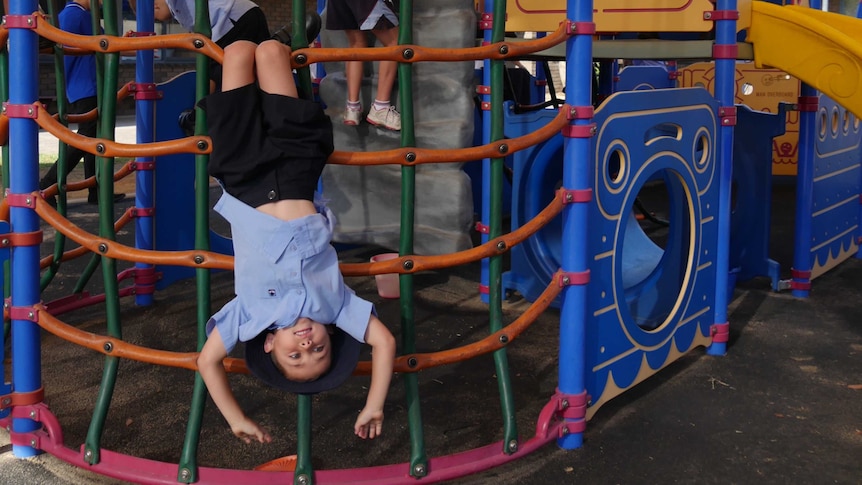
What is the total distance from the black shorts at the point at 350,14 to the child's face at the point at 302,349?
2594mm

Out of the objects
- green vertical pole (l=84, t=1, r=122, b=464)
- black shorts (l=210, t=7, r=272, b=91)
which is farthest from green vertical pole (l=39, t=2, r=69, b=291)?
green vertical pole (l=84, t=1, r=122, b=464)

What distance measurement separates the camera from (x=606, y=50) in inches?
184

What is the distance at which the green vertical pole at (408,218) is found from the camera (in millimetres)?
2744

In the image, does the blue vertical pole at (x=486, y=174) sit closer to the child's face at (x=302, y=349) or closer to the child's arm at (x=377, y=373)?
the child's arm at (x=377, y=373)

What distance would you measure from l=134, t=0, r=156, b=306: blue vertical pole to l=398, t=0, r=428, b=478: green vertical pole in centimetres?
231

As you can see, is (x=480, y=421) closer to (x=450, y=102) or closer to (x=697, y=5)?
(x=450, y=102)

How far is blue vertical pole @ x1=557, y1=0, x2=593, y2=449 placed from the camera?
2982mm

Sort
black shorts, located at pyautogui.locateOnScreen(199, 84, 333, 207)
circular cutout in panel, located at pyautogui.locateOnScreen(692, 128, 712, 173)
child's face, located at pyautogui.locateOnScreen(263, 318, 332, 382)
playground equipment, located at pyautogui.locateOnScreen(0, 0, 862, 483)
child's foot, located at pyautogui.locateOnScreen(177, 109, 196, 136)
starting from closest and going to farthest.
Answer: child's face, located at pyautogui.locateOnScreen(263, 318, 332, 382) < black shorts, located at pyautogui.locateOnScreen(199, 84, 333, 207) < playground equipment, located at pyautogui.locateOnScreen(0, 0, 862, 483) < circular cutout in panel, located at pyautogui.locateOnScreen(692, 128, 712, 173) < child's foot, located at pyautogui.locateOnScreen(177, 109, 196, 136)

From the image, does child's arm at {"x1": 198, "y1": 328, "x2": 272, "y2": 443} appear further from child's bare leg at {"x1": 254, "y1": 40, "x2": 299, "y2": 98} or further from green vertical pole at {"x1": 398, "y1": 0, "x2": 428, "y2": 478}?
child's bare leg at {"x1": 254, "y1": 40, "x2": 299, "y2": 98}

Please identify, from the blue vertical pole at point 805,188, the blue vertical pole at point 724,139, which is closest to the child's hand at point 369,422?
the blue vertical pole at point 724,139

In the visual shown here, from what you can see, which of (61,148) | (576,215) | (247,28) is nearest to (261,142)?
(576,215)

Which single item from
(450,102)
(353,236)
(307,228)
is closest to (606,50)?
(450,102)

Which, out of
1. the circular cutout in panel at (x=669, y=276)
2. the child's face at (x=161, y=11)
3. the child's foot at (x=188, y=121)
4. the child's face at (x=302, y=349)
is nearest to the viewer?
the child's face at (x=302, y=349)

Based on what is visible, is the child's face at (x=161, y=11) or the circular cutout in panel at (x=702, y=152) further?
the child's face at (x=161, y=11)
